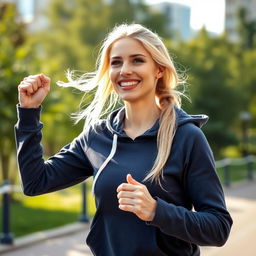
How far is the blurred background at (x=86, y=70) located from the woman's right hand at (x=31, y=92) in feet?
2.82

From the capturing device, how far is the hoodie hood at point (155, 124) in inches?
88.1

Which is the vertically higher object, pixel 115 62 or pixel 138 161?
pixel 115 62

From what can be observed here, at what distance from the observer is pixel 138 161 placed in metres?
2.18

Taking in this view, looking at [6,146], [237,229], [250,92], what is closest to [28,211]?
[6,146]

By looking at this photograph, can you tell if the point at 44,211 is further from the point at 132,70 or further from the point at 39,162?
the point at 132,70

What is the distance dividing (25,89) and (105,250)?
2.20ft

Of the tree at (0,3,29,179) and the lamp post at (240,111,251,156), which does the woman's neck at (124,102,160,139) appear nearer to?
the tree at (0,3,29,179)

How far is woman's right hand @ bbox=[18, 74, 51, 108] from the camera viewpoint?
7.57ft

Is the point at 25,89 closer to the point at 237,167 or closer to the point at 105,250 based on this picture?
the point at 105,250

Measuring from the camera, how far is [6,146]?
1372cm

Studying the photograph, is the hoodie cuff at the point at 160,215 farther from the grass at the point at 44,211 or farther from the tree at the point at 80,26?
the tree at the point at 80,26

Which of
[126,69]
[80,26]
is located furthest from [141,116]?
[80,26]

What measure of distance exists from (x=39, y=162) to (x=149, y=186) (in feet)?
1.53

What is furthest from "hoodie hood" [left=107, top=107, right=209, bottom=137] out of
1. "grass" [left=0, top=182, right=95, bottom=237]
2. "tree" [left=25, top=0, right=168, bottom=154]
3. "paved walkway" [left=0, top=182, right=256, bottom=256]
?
"tree" [left=25, top=0, right=168, bottom=154]
